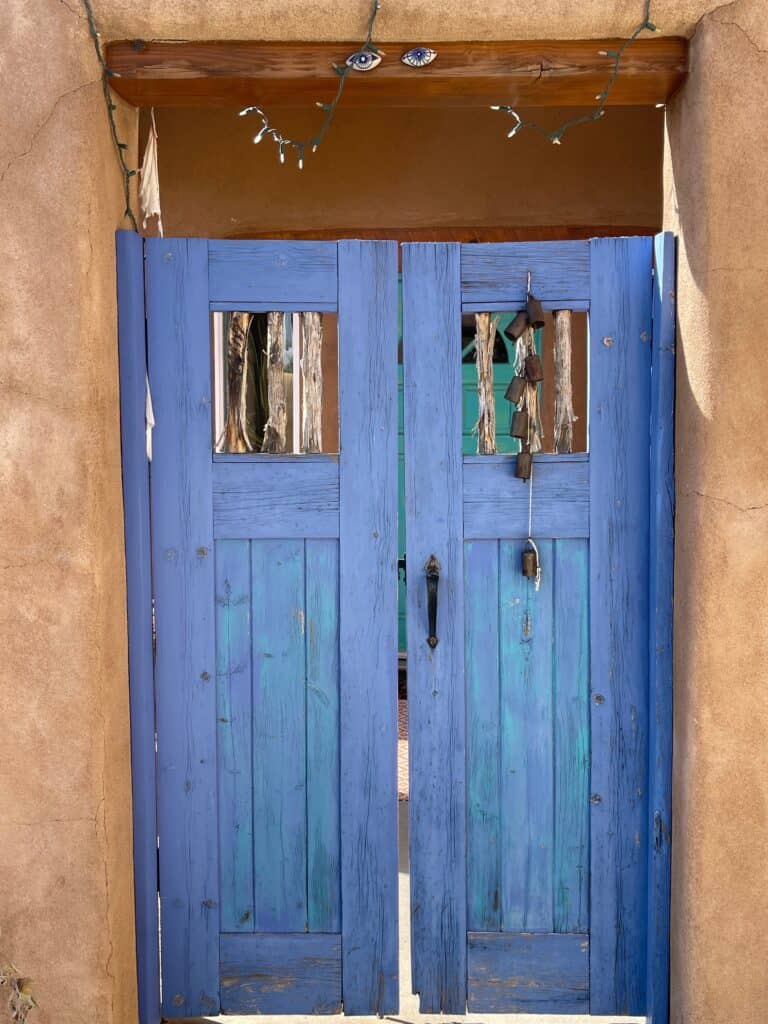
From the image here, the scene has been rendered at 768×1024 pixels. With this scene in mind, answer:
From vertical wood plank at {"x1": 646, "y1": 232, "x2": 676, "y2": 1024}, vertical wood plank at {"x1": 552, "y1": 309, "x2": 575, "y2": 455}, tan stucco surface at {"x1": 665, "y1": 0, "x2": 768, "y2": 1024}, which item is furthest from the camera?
vertical wood plank at {"x1": 552, "y1": 309, "x2": 575, "y2": 455}

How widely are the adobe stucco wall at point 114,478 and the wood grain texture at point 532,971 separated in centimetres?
30

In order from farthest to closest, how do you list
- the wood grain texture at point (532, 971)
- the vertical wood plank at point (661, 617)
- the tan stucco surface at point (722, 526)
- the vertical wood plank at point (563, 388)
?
the wood grain texture at point (532, 971)
the vertical wood plank at point (563, 388)
the vertical wood plank at point (661, 617)
the tan stucco surface at point (722, 526)

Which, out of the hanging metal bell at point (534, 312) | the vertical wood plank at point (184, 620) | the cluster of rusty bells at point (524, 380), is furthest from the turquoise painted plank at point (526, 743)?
the vertical wood plank at point (184, 620)

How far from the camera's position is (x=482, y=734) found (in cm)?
274

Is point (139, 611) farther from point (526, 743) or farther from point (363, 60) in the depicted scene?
point (363, 60)

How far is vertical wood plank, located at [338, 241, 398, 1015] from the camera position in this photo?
2645 mm

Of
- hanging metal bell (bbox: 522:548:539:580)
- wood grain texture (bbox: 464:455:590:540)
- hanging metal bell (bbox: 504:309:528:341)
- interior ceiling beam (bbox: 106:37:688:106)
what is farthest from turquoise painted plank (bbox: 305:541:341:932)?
interior ceiling beam (bbox: 106:37:688:106)

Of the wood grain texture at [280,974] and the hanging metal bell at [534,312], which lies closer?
the hanging metal bell at [534,312]

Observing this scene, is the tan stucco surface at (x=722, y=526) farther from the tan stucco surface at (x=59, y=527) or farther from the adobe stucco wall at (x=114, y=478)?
the tan stucco surface at (x=59, y=527)

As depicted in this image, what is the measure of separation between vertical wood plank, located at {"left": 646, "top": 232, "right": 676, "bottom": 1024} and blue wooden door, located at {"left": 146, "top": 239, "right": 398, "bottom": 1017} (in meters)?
0.68

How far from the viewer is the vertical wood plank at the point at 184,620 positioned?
2645 mm

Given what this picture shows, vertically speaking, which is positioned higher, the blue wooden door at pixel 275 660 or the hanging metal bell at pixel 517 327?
the hanging metal bell at pixel 517 327

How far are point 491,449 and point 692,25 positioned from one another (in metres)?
1.13

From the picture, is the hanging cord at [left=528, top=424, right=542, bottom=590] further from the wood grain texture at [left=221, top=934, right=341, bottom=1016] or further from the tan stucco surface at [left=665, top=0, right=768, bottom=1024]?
the wood grain texture at [left=221, top=934, right=341, bottom=1016]
